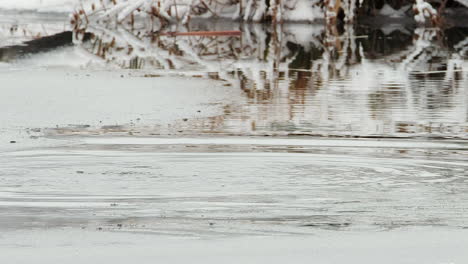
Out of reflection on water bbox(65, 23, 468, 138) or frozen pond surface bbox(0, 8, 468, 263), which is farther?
reflection on water bbox(65, 23, 468, 138)

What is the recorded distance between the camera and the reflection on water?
7.02m

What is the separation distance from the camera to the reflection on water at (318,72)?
23.0 feet

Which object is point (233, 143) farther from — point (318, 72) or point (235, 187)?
point (318, 72)

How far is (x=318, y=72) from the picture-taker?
32.8 ft

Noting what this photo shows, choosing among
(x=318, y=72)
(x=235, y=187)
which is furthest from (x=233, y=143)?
(x=318, y=72)

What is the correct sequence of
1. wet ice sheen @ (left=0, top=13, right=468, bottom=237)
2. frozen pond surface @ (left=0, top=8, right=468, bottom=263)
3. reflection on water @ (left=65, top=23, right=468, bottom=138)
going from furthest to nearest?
reflection on water @ (left=65, top=23, right=468, bottom=138)
wet ice sheen @ (left=0, top=13, right=468, bottom=237)
frozen pond surface @ (left=0, top=8, right=468, bottom=263)

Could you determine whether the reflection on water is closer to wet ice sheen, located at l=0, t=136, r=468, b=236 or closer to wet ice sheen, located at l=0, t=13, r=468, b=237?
wet ice sheen, located at l=0, t=13, r=468, b=237

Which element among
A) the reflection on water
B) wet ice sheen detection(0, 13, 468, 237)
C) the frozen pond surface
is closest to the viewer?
the frozen pond surface

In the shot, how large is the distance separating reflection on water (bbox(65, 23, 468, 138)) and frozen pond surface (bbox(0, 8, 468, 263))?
0.09ft

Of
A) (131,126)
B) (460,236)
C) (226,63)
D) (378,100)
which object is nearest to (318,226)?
(460,236)

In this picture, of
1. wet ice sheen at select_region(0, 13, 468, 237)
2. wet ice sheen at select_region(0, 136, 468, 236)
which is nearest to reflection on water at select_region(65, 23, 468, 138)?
wet ice sheen at select_region(0, 13, 468, 237)

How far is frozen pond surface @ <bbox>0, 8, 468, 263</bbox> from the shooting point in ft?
14.6

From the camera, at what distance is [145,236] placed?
4266mm

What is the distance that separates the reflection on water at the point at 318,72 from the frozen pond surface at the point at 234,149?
3 centimetres
